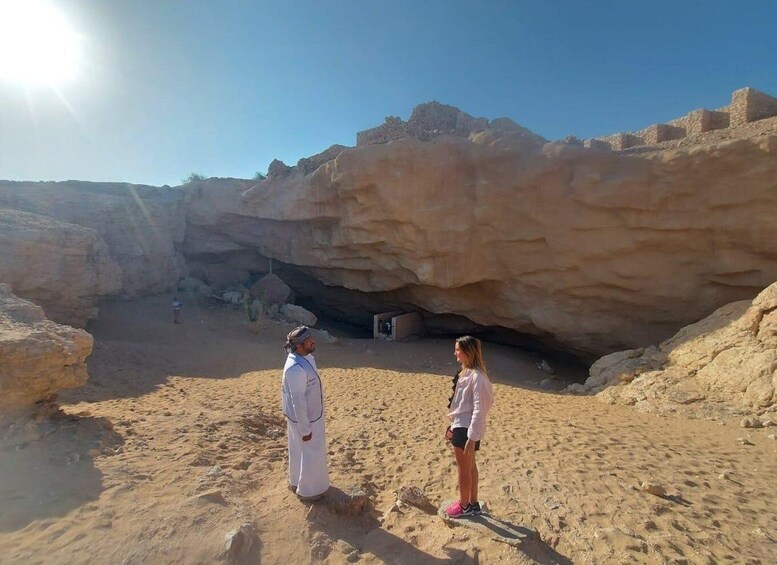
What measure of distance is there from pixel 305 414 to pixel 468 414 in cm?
125

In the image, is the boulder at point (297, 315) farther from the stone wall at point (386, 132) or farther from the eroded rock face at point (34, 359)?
the eroded rock face at point (34, 359)

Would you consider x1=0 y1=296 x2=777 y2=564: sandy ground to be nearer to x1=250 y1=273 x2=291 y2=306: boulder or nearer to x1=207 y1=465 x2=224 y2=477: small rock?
x1=207 y1=465 x2=224 y2=477: small rock

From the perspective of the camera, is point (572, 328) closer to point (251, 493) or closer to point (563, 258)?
point (563, 258)

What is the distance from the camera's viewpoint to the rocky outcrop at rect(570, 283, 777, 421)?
623 centimetres

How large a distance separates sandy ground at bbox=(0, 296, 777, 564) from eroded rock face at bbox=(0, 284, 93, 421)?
0.41m

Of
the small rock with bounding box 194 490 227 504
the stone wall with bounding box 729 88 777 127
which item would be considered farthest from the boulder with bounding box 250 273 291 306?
the stone wall with bounding box 729 88 777 127

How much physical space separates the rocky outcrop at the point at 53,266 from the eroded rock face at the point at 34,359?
4867 millimetres

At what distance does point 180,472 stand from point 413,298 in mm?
11207

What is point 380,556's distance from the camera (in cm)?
304

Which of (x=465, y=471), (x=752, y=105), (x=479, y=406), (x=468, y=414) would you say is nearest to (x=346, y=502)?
(x=465, y=471)

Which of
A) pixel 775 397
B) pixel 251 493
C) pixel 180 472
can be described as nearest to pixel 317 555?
pixel 251 493

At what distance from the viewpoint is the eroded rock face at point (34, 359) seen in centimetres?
432

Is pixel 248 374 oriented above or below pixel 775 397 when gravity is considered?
below

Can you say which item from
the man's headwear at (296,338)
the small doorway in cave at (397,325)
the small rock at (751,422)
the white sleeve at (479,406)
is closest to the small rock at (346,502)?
the white sleeve at (479,406)
